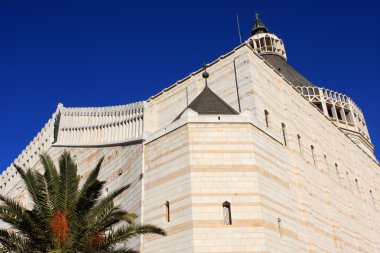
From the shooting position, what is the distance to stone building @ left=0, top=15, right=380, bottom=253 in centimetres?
1595

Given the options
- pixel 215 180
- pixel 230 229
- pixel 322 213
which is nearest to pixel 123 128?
pixel 215 180

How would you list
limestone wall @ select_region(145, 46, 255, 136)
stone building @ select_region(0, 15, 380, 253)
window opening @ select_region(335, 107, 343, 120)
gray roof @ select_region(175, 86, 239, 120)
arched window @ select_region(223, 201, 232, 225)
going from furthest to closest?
window opening @ select_region(335, 107, 343, 120) → limestone wall @ select_region(145, 46, 255, 136) → gray roof @ select_region(175, 86, 239, 120) → stone building @ select_region(0, 15, 380, 253) → arched window @ select_region(223, 201, 232, 225)

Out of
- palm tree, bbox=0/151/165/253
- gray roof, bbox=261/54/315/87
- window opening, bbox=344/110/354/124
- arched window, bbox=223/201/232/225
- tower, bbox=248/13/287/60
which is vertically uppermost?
tower, bbox=248/13/287/60

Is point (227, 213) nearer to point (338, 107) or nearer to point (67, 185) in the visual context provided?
point (67, 185)

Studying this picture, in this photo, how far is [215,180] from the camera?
53.7ft

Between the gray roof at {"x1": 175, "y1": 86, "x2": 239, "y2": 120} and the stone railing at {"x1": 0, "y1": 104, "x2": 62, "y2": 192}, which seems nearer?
the gray roof at {"x1": 175, "y1": 86, "x2": 239, "y2": 120}

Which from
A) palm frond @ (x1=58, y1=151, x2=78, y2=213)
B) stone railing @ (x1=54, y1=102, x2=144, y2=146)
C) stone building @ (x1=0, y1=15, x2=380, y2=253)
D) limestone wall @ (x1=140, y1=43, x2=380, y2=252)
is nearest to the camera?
palm frond @ (x1=58, y1=151, x2=78, y2=213)

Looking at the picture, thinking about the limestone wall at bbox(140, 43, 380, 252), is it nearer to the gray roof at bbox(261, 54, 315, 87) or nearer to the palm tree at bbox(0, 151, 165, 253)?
the palm tree at bbox(0, 151, 165, 253)

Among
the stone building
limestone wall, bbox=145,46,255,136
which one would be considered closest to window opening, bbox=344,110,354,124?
the stone building

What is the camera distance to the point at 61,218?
1170 centimetres

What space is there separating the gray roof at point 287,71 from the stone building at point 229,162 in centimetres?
1517

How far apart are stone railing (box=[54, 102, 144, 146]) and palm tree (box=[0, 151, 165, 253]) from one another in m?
7.41

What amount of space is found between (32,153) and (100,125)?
8595 millimetres

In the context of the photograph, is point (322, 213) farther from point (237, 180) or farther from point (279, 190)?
point (237, 180)
